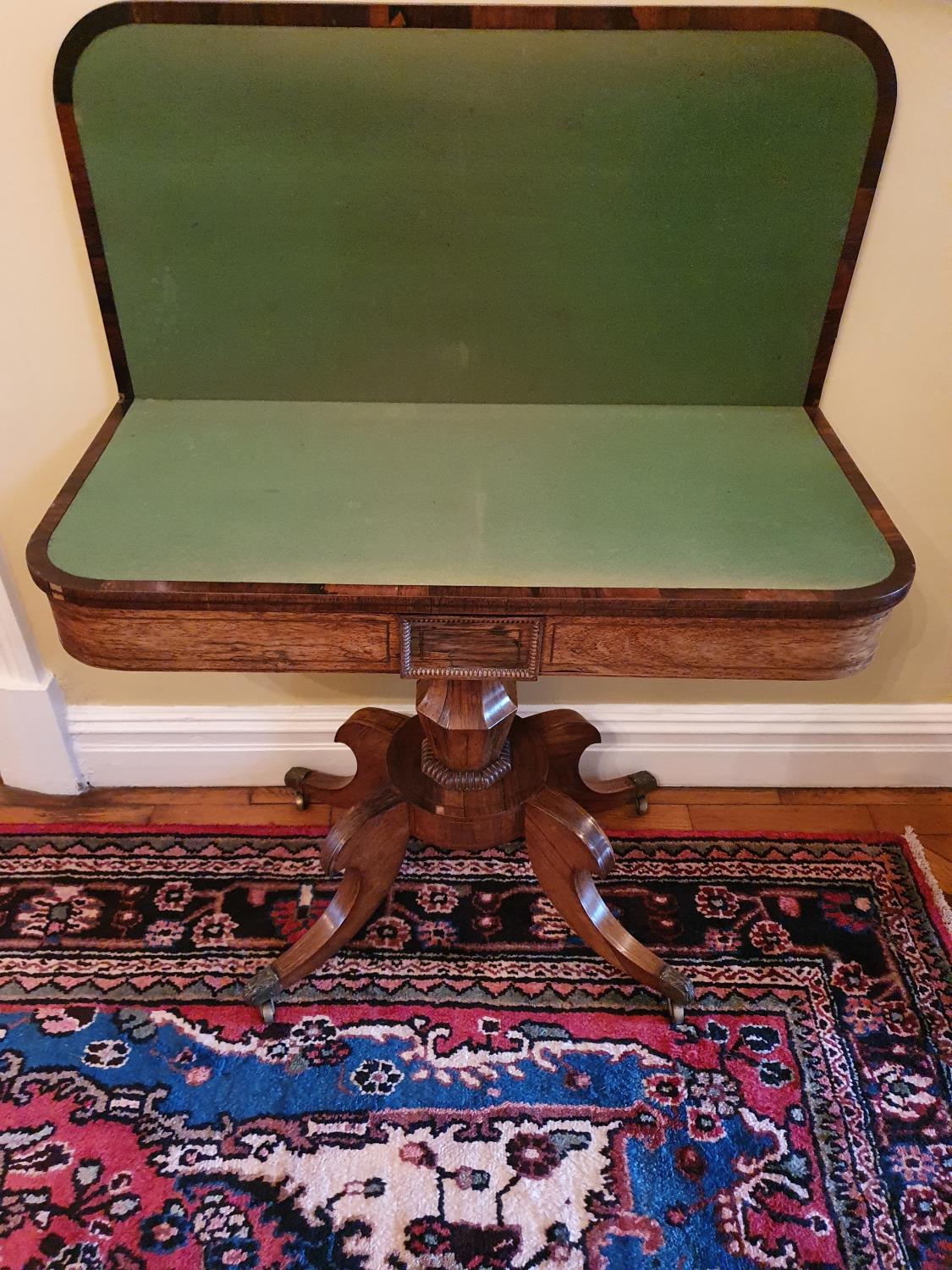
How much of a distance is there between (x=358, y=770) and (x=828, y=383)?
2.94ft

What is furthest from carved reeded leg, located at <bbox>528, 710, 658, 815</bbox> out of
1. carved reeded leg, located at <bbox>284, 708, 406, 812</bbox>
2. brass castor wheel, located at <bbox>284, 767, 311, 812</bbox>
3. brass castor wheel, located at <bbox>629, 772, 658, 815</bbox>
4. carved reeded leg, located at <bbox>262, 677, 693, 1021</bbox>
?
brass castor wheel, located at <bbox>284, 767, 311, 812</bbox>

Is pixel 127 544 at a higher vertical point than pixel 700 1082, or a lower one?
higher

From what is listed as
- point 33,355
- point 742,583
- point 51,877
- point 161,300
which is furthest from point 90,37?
point 51,877

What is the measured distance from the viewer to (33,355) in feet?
3.90

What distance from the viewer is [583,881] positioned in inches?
49.1

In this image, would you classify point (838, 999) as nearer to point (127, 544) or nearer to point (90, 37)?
point (127, 544)

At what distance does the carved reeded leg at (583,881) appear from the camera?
1.22 metres

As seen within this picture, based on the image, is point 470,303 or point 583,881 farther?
point 583,881

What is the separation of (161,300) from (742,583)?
774 millimetres

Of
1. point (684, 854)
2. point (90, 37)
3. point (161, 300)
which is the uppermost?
point (90, 37)

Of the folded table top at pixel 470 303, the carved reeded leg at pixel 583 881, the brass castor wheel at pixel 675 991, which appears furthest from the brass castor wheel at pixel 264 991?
the folded table top at pixel 470 303

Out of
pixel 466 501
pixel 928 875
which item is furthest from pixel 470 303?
pixel 928 875

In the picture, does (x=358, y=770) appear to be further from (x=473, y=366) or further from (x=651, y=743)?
→ (x=473, y=366)

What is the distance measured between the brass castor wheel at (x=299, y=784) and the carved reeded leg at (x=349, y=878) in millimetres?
291
